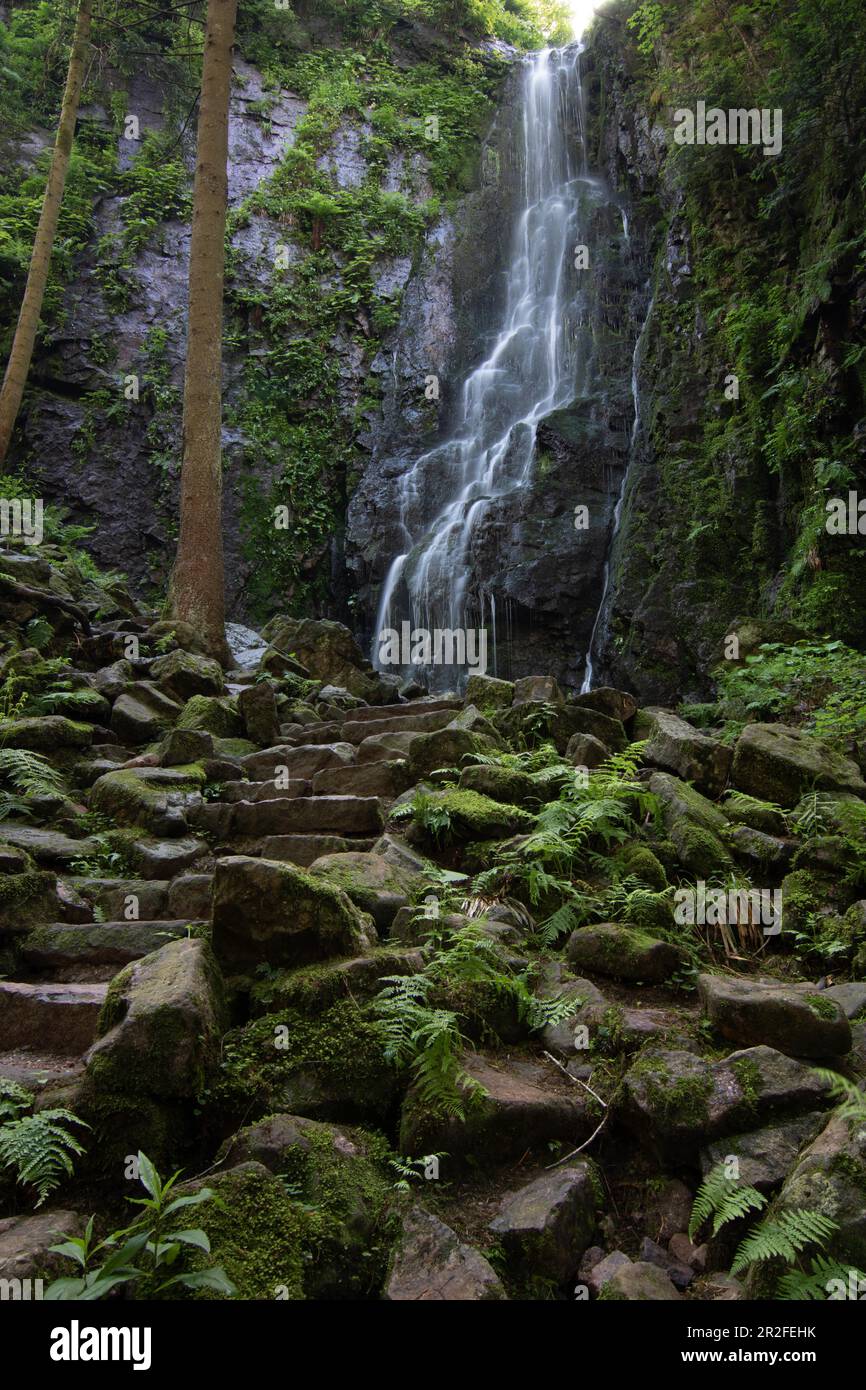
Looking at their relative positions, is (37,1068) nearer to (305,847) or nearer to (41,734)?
(305,847)

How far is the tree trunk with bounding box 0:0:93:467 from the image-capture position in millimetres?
12820

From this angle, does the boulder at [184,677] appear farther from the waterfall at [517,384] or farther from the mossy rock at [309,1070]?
the waterfall at [517,384]

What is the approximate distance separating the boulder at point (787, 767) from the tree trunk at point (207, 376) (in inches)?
256

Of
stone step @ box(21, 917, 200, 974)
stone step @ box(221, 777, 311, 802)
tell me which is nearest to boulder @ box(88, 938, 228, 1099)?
stone step @ box(21, 917, 200, 974)

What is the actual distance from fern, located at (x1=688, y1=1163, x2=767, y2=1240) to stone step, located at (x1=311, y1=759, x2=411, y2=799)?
3.55m

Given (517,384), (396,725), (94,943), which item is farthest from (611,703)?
(517,384)

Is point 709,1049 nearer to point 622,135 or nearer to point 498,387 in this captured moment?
point 498,387

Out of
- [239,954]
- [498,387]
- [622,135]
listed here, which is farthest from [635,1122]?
[622,135]

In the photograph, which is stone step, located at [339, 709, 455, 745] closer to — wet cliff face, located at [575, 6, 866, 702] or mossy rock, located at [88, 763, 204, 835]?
mossy rock, located at [88, 763, 204, 835]

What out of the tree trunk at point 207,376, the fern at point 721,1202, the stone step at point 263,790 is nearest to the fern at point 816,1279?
the fern at point 721,1202

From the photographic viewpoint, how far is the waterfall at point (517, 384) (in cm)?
1585

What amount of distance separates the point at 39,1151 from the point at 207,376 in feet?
32.7

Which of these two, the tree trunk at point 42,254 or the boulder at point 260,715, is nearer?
the boulder at point 260,715

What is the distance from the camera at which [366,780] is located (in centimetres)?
577
